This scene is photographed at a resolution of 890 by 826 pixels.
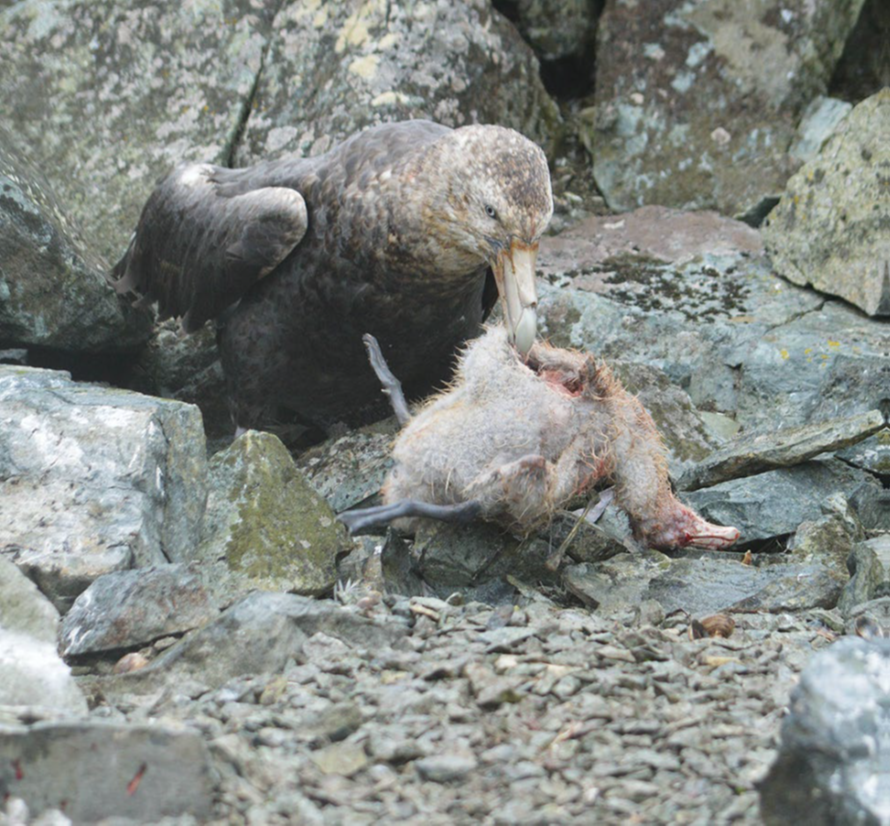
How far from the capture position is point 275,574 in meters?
3.77

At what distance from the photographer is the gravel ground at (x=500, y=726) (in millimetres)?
2205

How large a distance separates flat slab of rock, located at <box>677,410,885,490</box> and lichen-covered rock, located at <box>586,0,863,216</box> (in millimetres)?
2517

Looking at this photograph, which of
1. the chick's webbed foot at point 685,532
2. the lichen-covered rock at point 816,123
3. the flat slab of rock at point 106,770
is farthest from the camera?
the lichen-covered rock at point 816,123

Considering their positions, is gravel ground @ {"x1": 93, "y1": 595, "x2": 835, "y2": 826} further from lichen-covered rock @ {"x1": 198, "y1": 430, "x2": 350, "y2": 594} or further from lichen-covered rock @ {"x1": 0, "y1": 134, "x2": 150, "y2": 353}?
lichen-covered rock @ {"x1": 0, "y1": 134, "x2": 150, "y2": 353}

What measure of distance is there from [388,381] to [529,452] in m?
0.96

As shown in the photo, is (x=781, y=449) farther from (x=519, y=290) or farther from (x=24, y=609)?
(x=24, y=609)

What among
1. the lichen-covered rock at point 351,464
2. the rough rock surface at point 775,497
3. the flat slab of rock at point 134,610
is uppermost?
the flat slab of rock at point 134,610

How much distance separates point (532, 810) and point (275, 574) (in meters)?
1.73

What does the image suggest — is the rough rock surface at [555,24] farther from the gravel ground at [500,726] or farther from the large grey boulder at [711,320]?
the gravel ground at [500,726]

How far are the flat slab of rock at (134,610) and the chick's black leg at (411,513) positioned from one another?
770 millimetres

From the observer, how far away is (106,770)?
212 centimetres

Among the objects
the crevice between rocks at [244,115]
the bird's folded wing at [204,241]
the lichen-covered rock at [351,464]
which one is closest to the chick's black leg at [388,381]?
the lichen-covered rock at [351,464]

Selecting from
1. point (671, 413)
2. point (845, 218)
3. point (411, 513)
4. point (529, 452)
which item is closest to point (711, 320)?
point (845, 218)

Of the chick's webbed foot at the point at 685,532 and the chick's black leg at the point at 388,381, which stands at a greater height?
the chick's black leg at the point at 388,381
